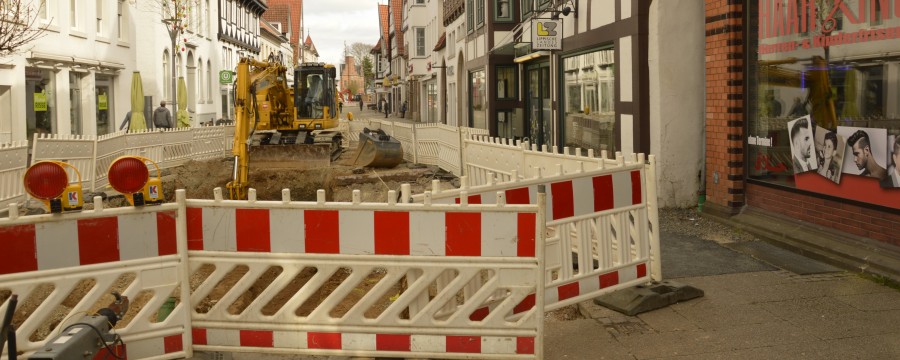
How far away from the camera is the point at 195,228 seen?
5195 mm

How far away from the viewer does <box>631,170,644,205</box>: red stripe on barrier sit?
274 inches

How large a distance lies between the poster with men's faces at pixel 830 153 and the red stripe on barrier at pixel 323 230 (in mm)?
5520

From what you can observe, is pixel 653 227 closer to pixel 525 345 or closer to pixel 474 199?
pixel 474 199

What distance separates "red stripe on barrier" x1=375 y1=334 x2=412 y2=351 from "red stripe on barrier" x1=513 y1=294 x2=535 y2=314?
0.71 meters

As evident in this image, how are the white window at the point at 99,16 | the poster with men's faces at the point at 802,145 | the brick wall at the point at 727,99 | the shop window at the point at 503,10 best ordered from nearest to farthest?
the poster with men's faces at the point at 802,145, the brick wall at the point at 727,99, the shop window at the point at 503,10, the white window at the point at 99,16

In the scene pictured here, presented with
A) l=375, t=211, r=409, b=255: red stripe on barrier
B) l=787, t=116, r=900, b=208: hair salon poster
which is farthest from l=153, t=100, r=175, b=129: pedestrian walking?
l=375, t=211, r=409, b=255: red stripe on barrier

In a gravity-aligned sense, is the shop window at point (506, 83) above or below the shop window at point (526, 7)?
below

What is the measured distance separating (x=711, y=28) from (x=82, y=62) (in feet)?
68.4

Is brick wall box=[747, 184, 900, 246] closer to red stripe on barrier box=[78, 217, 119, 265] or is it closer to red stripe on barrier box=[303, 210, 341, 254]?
red stripe on barrier box=[303, 210, 341, 254]

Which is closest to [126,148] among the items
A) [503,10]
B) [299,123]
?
[299,123]

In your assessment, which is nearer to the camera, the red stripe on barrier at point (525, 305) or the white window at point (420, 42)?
the red stripe on barrier at point (525, 305)

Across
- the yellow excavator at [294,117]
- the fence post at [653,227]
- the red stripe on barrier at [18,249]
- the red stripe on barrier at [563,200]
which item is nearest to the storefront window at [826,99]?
the fence post at [653,227]

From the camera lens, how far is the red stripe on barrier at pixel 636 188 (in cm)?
696

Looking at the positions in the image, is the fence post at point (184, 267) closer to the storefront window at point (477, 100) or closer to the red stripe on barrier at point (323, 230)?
the red stripe on barrier at point (323, 230)
